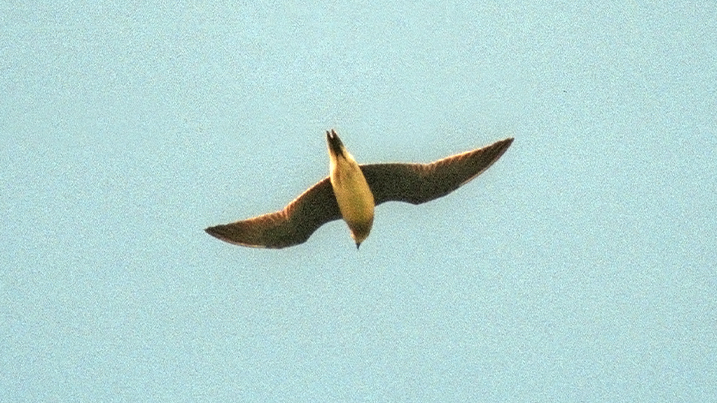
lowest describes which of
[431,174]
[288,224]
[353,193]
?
[288,224]

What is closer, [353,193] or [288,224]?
[353,193]

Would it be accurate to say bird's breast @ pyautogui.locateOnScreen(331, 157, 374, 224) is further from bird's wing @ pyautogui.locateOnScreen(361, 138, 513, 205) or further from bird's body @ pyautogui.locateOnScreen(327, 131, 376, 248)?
bird's wing @ pyautogui.locateOnScreen(361, 138, 513, 205)

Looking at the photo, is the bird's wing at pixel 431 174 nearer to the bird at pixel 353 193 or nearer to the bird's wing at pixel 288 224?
the bird at pixel 353 193

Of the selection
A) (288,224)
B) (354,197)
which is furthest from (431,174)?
(288,224)

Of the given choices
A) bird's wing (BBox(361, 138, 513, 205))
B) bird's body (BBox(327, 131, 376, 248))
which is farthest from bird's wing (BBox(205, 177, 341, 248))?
bird's wing (BBox(361, 138, 513, 205))

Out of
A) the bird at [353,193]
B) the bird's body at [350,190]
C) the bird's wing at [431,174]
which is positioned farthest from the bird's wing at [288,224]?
the bird's wing at [431,174]

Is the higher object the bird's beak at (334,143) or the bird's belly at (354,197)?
the bird's beak at (334,143)

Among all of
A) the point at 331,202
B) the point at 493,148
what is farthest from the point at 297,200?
the point at 493,148

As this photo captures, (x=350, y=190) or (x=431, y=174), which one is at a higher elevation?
(x=431, y=174)

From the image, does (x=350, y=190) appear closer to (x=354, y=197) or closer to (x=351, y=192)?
(x=351, y=192)
